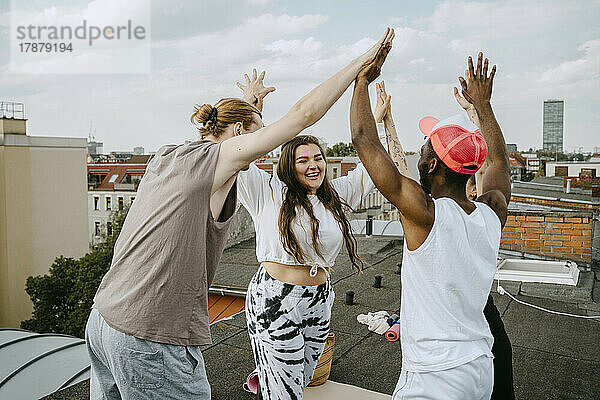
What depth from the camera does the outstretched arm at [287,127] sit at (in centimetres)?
141

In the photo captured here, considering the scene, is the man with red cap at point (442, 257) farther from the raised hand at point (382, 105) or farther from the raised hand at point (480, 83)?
the raised hand at point (382, 105)

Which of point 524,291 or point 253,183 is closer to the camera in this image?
point 253,183

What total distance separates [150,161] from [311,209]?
98cm

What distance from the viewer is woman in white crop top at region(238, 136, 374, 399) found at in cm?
234

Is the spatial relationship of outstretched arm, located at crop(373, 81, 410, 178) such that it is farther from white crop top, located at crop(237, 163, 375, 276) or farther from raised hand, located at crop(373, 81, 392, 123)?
white crop top, located at crop(237, 163, 375, 276)

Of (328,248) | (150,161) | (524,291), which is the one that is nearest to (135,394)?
(150,161)

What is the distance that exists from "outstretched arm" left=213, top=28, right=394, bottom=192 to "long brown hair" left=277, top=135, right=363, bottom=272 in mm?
929

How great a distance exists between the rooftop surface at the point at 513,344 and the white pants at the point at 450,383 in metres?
1.77

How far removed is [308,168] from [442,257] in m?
1.21

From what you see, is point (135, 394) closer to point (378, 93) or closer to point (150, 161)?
point (150, 161)

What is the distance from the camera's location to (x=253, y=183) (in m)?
2.44

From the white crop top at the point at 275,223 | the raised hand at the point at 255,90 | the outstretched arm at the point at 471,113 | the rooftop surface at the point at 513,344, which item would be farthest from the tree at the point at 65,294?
the outstretched arm at the point at 471,113

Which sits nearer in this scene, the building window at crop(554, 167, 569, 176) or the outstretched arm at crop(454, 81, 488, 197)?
the outstretched arm at crop(454, 81, 488, 197)

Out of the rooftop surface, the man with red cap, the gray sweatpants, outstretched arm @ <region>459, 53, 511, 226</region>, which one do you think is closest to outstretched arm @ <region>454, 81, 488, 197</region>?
outstretched arm @ <region>459, 53, 511, 226</region>
